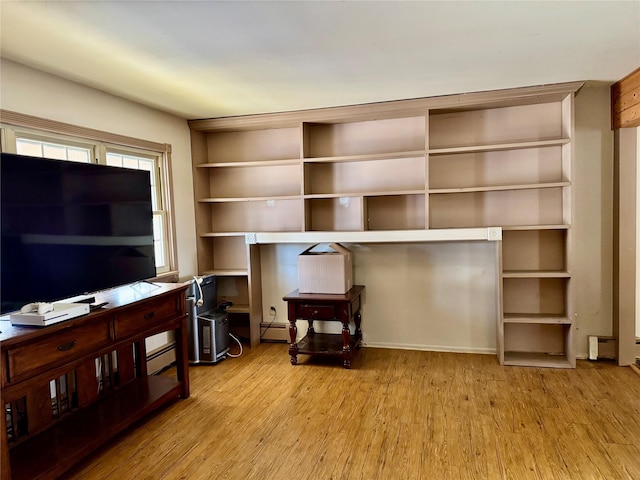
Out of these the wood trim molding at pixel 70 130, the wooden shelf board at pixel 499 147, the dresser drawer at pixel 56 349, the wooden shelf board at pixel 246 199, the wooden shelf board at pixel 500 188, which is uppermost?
the wood trim molding at pixel 70 130

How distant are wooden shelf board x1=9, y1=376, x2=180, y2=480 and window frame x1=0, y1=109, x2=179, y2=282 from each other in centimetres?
102

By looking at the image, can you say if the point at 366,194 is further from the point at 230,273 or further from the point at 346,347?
the point at 230,273

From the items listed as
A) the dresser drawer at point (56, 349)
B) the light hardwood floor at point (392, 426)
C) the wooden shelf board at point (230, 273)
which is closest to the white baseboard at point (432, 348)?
the light hardwood floor at point (392, 426)

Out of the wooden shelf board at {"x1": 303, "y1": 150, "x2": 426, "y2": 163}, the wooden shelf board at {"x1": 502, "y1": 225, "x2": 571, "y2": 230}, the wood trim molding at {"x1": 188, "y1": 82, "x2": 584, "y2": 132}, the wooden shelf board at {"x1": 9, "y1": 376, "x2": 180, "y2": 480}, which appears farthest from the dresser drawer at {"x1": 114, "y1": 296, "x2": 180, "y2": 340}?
the wooden shelf board at {"x1": 502, "y1": 225, "x2": 571, "y2": 230}

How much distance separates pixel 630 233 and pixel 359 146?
243 cm

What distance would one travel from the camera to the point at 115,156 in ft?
11.0

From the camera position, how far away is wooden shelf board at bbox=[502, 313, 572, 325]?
342 centimetres

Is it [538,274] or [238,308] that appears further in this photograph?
[238,308]

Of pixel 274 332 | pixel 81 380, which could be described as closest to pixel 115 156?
pixel 81 380

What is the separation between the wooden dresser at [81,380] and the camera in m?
1.95

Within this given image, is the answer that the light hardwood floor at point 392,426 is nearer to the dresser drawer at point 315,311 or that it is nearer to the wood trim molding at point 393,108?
the dresser drawer at point 315,311

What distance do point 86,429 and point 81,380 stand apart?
43 cm

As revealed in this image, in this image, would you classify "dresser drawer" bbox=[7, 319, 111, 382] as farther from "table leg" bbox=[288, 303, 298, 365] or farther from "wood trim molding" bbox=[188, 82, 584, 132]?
"wood trim molding" bbox=[188, 82, 584, 132]

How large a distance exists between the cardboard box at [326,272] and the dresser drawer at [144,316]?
3.97 ft
